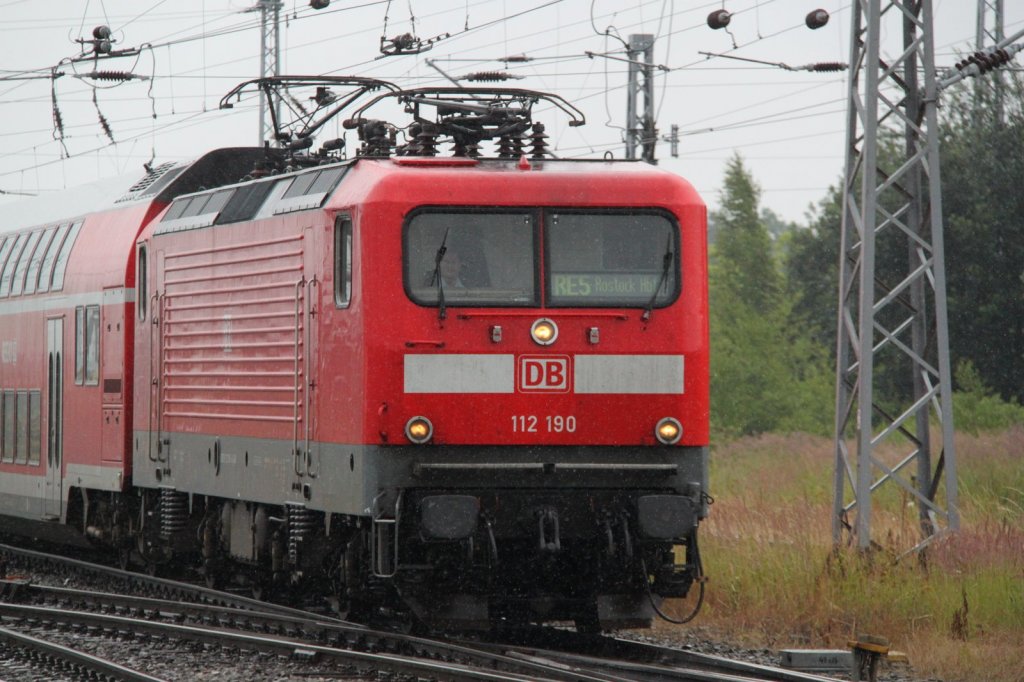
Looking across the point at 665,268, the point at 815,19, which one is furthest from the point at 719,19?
the point at 665,268

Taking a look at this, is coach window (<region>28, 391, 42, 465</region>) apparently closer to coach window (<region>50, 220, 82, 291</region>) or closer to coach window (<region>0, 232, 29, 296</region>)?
coach window (<region>50, 220, 82, 291</region>)

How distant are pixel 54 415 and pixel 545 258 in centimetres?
843

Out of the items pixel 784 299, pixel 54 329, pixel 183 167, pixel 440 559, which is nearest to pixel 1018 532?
pixel 440 559

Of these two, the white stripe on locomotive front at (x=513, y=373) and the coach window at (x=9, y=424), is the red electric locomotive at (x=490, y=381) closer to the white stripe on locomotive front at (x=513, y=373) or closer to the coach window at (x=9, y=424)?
the white stripe on locomotive front at (x=513, y=373)

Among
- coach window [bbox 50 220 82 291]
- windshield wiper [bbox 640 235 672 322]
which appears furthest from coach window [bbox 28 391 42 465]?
windshield wiper [bbox 640 235 672 322]

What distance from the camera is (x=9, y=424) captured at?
1931cm

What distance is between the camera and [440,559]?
35.7 feet

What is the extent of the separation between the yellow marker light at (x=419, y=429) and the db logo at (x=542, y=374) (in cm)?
62

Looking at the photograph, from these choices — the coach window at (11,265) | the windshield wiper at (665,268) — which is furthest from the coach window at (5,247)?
the windshield wiper at (665,268)

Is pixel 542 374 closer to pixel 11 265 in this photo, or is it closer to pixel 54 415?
pixel 54 415

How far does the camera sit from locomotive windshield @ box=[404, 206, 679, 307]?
10992mm

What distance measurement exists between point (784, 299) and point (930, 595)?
35.2 metres

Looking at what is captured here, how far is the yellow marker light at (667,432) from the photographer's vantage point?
36.2ft

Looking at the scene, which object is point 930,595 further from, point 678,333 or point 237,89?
point 237,89
